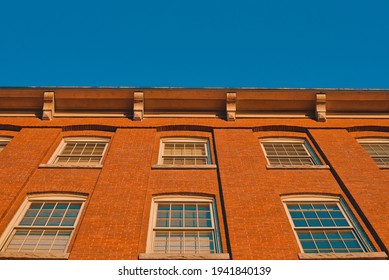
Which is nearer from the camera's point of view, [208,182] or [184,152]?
[208,182]

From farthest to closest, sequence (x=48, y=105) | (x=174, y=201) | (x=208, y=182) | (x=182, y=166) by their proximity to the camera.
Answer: (x=48, y=105), (x=182, y=166), (x=208, y=182), (x=174, y=201)

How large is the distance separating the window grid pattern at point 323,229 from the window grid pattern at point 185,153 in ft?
11.5

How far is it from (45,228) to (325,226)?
6636 millimetres

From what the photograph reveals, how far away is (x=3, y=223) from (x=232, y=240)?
532cm

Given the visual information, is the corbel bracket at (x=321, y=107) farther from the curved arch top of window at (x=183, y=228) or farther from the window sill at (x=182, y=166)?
the curved arch top of window at (x=183, y=228)

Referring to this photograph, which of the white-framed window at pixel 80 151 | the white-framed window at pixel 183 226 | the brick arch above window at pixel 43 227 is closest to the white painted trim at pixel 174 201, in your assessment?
the white-framed window at pixel 183 226

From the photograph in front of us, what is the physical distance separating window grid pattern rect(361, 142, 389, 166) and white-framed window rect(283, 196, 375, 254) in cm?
356

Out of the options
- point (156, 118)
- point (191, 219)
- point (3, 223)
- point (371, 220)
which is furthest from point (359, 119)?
point (3, 223)

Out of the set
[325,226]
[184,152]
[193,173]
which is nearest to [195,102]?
[184,152]

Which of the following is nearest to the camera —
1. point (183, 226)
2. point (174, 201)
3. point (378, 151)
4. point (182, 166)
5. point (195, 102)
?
point (183, 226)

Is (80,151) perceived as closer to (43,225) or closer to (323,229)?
(43,225)

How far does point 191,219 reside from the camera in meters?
9.53

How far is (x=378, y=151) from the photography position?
13547 mm

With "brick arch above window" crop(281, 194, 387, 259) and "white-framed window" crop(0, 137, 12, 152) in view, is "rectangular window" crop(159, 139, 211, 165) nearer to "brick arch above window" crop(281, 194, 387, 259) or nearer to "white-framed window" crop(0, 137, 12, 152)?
"brick arch above window" crop(281, 194, 387, 259)
